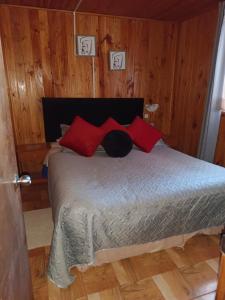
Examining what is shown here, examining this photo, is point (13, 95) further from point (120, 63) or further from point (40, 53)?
point (120, 63)

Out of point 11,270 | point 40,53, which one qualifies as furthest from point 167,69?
point 11,270

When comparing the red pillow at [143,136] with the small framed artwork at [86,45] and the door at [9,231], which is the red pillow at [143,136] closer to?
the small framed artwork at [86,45]

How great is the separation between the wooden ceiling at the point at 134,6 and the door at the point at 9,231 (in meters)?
2.29

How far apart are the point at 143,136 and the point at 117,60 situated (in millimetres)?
1306

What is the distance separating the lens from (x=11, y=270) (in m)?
0.86

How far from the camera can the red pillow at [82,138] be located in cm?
266

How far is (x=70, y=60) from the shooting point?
3.21 m

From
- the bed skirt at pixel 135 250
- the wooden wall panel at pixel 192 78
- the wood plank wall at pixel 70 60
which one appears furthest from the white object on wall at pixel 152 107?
the bed skirt at pixel 135 250

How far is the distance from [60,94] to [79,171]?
164 cm

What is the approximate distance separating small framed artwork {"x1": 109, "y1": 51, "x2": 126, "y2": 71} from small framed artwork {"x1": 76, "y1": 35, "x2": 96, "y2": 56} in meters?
0.29

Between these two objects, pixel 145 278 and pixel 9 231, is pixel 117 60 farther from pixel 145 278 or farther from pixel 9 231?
pixel 9 231

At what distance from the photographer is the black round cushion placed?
2623 millimetres

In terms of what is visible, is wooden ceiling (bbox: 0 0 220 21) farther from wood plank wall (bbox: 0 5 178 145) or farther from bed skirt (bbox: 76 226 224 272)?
bed skirt (bbox: 76 226 224 272)

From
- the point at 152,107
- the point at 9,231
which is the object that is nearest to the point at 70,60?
the point at 152,107
